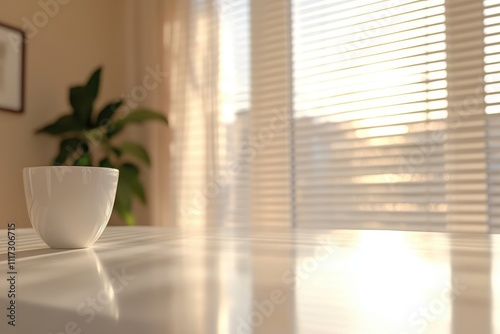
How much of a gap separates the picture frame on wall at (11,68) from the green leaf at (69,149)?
0.31 metres

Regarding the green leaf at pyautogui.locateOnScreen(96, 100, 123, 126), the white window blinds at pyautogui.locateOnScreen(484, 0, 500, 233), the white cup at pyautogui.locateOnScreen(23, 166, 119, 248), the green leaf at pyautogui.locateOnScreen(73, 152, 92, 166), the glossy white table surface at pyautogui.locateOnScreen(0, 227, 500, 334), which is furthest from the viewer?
the green leaf at pyautogui.locateOnScreen(96, 100, 123, 126)

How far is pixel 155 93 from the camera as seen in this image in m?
3.44

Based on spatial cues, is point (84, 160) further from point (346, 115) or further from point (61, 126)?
point (346, 115)

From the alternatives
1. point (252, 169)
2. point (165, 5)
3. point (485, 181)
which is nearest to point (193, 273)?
point (485, 181)

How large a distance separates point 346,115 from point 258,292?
7.98 feet

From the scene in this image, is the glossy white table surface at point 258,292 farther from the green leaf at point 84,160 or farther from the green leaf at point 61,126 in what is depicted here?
the green leaf at point 61,126

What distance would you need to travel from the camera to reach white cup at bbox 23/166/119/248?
2.08 feet

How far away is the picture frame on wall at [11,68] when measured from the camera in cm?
288

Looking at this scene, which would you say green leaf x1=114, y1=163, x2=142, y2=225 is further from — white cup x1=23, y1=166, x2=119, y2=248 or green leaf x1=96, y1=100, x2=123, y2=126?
white cup x1=23, y1=166, x2=119, y2=248

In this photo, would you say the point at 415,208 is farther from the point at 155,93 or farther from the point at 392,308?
the point at 392,308

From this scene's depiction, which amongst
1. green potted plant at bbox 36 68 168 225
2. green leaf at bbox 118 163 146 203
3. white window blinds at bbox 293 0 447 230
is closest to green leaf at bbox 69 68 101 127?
green potted plant at bbox 36 68 168 225

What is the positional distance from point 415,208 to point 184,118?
1.56m

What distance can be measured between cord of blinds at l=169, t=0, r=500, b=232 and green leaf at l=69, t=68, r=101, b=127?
0.58m

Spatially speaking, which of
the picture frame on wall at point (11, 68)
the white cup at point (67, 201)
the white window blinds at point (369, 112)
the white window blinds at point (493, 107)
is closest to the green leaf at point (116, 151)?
the picture frame on wall at point (11, 68)
